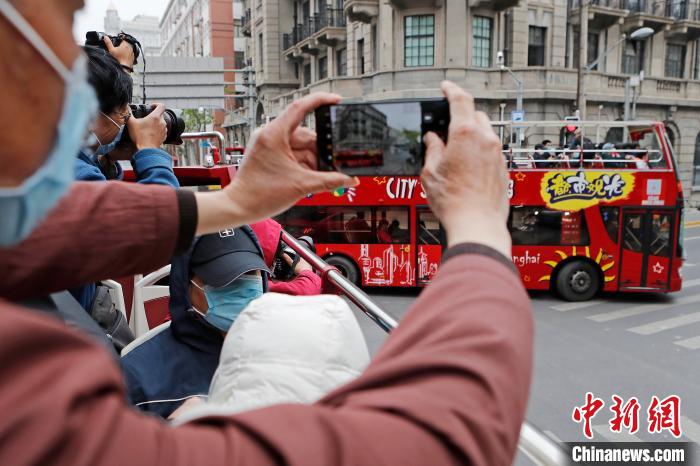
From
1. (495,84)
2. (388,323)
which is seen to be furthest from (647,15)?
(388,323)

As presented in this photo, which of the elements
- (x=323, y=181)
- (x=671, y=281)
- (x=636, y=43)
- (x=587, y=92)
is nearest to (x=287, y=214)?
(x=671, y=281)

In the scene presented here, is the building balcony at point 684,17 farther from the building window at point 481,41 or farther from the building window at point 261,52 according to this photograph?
the building window at point 261,52

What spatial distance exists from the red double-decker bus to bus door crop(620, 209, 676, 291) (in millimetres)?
16

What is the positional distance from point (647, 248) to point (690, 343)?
2406 mm

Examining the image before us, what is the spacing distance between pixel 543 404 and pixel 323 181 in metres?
Answer: 5.65

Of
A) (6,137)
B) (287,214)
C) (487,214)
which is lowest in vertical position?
(287,214)

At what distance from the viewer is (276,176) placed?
1176 millimetres

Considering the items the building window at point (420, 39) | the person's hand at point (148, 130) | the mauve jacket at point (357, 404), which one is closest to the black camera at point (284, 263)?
the person's hand at point (148, 130)

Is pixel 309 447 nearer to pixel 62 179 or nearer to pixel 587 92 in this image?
pixel 62 179

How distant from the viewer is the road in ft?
18.8

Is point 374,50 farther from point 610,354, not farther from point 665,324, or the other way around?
point 610,354

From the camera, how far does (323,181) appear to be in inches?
44.9

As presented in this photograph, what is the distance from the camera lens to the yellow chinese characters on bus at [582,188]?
9.71 m

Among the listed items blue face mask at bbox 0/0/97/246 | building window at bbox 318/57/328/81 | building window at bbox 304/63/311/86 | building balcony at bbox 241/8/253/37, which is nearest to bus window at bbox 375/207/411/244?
blue face mask at bbox 0/0/97/246
